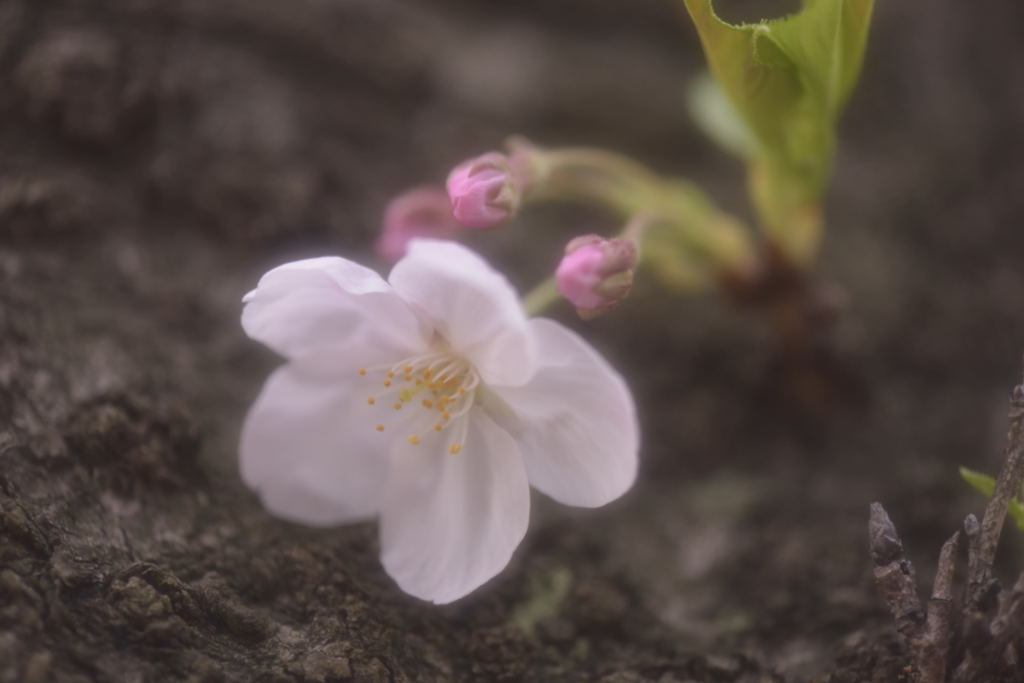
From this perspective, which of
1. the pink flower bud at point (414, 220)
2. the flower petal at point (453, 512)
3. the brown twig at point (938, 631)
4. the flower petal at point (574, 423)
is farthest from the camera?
the pink flower bud at point (414, 220)

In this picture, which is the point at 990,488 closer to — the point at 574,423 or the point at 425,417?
the point at 574,423

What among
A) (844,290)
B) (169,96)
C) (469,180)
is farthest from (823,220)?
(169,96)

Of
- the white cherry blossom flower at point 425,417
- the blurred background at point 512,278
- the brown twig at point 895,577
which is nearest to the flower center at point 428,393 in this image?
the white cherry blossom flower at point 425,417

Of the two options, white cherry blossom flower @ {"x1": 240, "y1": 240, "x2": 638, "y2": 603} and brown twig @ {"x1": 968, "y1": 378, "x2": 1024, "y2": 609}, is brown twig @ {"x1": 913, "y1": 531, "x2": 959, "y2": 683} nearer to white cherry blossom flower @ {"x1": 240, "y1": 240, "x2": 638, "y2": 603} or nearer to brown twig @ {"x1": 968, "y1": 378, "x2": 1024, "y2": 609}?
brown twig @ {"x1": 968, "y1": 378, "x2": 1024, "y2": 609}

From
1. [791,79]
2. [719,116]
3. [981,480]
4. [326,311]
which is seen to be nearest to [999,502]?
[981,480]

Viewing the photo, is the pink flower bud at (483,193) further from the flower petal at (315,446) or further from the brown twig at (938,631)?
the brown twig at (938,631)

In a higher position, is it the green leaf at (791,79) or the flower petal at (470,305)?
the green leaf at (791,79)

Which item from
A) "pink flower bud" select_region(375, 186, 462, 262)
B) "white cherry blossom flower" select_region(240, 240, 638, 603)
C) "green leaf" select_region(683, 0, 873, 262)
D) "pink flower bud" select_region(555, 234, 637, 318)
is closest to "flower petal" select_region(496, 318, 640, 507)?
"white cherry blossom flower" select_region(240, 240, 638, 603)

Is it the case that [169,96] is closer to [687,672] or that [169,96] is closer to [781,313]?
[781,313]
